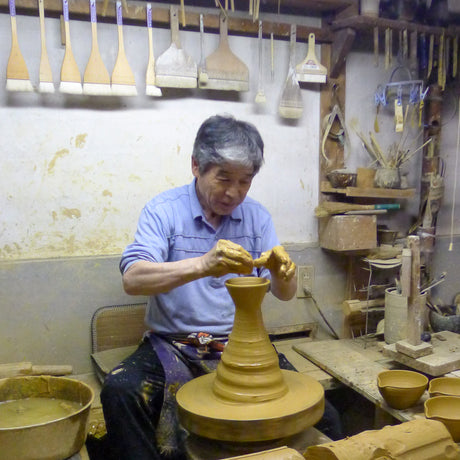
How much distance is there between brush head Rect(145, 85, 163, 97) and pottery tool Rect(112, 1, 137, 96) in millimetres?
96

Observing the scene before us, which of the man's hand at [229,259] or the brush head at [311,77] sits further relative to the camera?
the brush head at [311,77]

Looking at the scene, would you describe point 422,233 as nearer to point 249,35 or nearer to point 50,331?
point 249,35

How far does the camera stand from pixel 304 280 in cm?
345

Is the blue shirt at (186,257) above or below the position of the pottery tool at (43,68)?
below

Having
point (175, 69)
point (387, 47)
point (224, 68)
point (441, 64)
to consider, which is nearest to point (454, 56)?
point (441, 64)

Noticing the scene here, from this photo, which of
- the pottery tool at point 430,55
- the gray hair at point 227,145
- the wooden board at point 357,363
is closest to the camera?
the gray hair at point 227,145

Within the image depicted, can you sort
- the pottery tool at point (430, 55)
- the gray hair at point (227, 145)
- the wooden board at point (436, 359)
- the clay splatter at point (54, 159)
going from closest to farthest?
the gray hair at point (227, 145) → the wooden board at point (436, 359) → the clay splatter at point (54, 159) → the pottery tool at point (430, 55)

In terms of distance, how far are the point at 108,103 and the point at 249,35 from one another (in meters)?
1.02

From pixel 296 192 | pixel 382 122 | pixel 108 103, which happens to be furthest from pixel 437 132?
pixel 108 103

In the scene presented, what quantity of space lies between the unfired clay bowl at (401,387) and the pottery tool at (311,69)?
6.24 feet

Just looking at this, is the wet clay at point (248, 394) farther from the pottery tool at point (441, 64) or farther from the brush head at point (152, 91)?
the pottery tool at point (441, 64)

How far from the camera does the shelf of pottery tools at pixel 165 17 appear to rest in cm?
269

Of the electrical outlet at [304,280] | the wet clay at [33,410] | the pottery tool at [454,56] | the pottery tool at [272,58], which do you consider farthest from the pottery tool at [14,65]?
the pottery tool at [454,56]

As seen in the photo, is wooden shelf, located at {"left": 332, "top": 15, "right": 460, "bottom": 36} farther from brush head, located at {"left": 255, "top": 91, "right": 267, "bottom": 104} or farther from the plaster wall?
brush head, located at {"left": 255, "top": 91, "right": 267, "bottom": 104}
